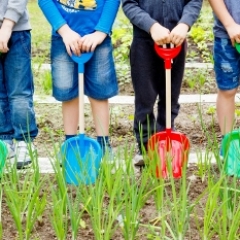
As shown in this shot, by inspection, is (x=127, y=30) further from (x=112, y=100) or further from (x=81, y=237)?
(x=81, y=237)

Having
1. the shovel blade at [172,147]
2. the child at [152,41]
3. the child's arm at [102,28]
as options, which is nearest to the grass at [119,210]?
the shovel blade at [172,147]

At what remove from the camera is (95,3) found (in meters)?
3.67

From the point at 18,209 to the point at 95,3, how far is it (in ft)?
4.21

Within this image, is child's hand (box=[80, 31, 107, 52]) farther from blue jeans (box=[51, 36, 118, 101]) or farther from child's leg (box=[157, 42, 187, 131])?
child's leg (box=[157, 42, 187, 131])

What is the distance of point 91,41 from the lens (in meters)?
3.64

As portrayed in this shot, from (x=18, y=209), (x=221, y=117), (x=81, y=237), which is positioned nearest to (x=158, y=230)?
(x=81, y=237)

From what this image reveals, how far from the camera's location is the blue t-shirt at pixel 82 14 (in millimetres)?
3654

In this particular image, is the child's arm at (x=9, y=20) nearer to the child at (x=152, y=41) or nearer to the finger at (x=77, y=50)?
the finger at (x=77, y=50)

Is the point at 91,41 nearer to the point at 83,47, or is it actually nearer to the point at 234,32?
the point at 83,47

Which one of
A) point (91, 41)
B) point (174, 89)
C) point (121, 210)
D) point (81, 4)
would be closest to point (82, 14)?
point (81, 4)

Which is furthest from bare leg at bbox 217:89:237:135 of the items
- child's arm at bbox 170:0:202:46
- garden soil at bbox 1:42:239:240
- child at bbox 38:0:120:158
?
child at bbox 38:0:120:158

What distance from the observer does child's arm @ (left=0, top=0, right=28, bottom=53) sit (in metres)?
3.74

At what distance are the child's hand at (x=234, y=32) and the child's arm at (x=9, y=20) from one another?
3.55ft


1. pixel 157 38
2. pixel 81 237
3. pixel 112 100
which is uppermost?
pixel 157 38
